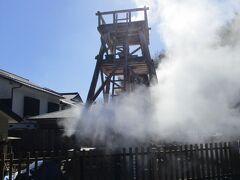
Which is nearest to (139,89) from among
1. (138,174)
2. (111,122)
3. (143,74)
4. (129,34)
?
(143,74)

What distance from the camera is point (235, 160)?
32.4 feet

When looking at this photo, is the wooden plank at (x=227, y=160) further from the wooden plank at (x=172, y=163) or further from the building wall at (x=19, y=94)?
the building wall at (x=19, y=94)

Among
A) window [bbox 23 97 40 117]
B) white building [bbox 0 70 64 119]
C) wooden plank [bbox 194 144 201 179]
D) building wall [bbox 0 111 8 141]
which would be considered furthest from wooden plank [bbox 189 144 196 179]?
window [bbox 23 97 40 117]

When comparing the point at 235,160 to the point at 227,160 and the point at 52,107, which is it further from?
the point at 52,107

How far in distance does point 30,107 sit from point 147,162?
51.9 feet

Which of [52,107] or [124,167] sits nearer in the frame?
[124,167]

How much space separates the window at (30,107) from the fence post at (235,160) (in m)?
15.2

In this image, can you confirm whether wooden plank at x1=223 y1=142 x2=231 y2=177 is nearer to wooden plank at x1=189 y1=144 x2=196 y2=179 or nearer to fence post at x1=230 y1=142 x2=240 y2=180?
fence post at x1=230 y1=142 x2=240 y2=180

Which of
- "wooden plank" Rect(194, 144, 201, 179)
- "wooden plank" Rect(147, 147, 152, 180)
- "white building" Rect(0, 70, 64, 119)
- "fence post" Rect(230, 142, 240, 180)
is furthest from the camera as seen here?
"white building" Rect(0, 70, 64, 119)

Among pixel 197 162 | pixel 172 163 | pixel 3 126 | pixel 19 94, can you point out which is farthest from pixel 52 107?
pixel 172 163

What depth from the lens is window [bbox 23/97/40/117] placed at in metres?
22.2

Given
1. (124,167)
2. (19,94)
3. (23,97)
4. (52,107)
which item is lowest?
(124,167)

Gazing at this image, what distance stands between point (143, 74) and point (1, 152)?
37.0ft

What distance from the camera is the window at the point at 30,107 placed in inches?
875
